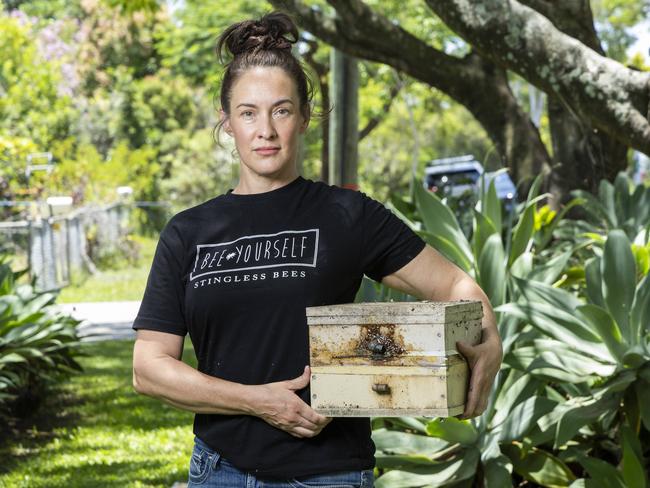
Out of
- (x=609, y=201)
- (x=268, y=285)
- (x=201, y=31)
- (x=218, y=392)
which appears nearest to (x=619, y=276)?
(x=268, y=285)

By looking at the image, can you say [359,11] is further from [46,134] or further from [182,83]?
[182,83]

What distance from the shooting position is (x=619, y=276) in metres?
4.75

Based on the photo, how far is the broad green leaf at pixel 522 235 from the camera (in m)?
5.81

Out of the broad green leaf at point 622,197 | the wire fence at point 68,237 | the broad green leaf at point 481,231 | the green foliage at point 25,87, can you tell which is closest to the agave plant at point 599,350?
the broad green leaf at point 481,231

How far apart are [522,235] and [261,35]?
3.17 meters

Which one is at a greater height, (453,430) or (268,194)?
(268,194)

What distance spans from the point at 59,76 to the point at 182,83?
5.06 m

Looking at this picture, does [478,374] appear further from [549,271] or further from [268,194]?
[549,271]

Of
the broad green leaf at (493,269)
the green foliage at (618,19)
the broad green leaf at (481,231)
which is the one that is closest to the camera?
the broad green leaf at (493,269)

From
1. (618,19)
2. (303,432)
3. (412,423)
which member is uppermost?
(618,19)

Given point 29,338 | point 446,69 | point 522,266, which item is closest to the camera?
point 522,266

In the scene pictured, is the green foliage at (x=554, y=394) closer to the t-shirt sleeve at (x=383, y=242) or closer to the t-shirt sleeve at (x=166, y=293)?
the t-shirt sleeve at (x=383, y=242)

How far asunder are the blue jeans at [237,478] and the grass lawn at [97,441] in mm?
4003

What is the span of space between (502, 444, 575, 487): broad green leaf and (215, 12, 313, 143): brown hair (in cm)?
257
